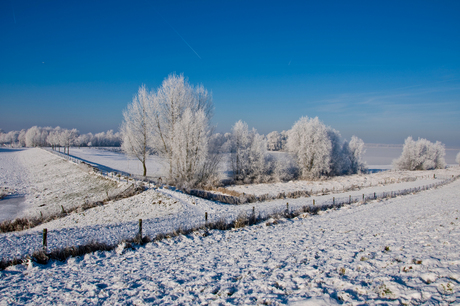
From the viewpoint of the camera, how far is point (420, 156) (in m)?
59.5

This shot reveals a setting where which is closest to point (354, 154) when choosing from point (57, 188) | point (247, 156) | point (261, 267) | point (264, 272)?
point (247, 156)

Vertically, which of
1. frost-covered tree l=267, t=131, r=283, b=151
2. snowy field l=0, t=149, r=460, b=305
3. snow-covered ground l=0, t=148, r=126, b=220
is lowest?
snow-covered ground l=0, t=148, r=126, b=220

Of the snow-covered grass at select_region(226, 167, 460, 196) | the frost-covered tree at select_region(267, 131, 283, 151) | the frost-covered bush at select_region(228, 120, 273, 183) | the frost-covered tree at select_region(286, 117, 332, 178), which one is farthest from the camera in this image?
the frost-covered tree at select_region(267, 131, 283, 151)

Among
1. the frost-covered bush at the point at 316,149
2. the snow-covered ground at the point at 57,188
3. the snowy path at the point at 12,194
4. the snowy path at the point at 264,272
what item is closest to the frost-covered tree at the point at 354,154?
the frost-covered bush at the point at 316,149

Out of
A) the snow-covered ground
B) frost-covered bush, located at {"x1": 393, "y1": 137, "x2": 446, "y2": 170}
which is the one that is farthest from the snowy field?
frost-covered bush, located at {"x1": 393, "y1": 137, "x2": 446, "y2": 170}

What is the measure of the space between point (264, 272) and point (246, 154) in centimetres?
3299

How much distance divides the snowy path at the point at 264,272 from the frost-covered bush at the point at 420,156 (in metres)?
60.4

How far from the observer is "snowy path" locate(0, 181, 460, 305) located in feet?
16.7

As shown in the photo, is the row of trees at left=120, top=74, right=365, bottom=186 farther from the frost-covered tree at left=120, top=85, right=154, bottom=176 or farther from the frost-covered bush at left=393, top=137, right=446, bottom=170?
the frost-covered bush at left=393, top=137, right=446, bottom=170

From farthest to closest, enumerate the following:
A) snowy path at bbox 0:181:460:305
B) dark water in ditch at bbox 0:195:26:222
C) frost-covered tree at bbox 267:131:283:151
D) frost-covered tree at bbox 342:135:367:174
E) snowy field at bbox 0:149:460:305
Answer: frost-covered tree at bbox 267:131:283:151 < frost-covered tree at bbox 342:135:367:174 < dark water in ditch at bbox 0:195:26:222 < snowy field at bbox 0:149:460:305 < snowy path at bbox 0:181:460:305

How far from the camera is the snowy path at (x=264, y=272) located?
5.10 metres

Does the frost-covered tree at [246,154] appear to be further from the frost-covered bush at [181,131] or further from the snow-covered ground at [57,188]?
the snow-covered ground at [57,188]

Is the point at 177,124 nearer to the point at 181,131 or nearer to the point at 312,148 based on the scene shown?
the point at 181,131

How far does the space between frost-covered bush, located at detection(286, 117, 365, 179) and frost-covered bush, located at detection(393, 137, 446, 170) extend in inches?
760
